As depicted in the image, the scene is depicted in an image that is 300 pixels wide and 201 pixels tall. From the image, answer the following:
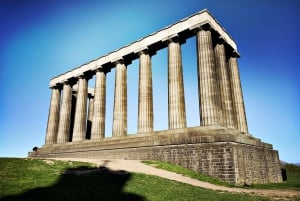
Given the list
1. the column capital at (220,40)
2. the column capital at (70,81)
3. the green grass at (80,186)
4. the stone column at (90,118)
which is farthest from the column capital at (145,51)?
the stone column at (90,118)

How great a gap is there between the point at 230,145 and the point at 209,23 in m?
13.8

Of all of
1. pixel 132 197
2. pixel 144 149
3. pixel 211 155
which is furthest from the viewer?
pixel 144 149

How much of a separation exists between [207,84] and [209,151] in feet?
23.5

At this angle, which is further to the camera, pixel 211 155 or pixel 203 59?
pixel 203 59

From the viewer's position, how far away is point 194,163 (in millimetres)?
20016

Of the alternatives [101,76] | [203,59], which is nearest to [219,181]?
[203,59]

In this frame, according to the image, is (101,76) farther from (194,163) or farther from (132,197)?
(132,197)

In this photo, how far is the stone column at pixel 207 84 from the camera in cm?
2270

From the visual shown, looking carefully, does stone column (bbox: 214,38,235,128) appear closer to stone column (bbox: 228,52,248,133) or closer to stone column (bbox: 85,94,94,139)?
stone column (bbox: 228,52,248,133)

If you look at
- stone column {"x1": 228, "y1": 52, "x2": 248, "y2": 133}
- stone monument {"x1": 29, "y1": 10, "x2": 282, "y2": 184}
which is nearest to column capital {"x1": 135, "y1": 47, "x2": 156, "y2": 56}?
stone monument {"x1": 29, "y1": 10, "x2": 282, "y2": 184}

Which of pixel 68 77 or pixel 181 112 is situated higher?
pixel 68 77

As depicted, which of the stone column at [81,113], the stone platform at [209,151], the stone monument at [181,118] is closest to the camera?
the stone platform at [209,151]

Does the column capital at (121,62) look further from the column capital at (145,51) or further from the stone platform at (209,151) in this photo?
the stone platform at (209,151)

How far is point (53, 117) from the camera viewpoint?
135 ft
